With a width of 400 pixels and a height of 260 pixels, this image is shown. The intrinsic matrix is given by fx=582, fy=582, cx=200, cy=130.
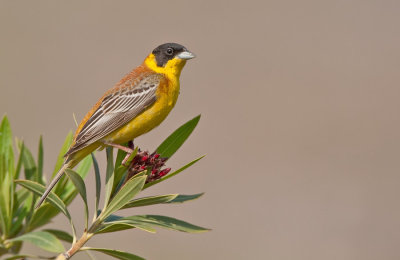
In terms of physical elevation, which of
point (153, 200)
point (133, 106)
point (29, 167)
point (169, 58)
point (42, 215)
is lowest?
point (42, 215)

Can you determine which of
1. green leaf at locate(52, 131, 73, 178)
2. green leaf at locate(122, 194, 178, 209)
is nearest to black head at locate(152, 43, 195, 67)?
green leaf at locate(52, 131, 73, 178)

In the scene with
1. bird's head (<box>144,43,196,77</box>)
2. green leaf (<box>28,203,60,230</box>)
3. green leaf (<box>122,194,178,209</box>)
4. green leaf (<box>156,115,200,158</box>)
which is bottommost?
green leaf (<box>28,203,60,230</box>)

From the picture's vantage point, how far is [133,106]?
4.34 meters

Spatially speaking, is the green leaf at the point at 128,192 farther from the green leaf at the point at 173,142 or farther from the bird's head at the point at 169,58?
the bird's head at the point at 169,58

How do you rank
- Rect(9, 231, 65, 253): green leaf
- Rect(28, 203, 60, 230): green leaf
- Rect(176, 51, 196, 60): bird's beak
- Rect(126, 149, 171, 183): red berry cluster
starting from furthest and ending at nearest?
Rect(176, 51, 196, 60): bird's beak < Rect(126, 149, 171, 183): red berry cluster < Rect(28, 203, 60, 230): green leaf < Rect(9, 231, 65, 253): green leaf

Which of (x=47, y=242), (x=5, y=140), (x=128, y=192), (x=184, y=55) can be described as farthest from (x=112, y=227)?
(x=184, y=55)

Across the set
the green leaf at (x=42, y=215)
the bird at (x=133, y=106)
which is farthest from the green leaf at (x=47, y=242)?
the bird at (x=133, y=106)

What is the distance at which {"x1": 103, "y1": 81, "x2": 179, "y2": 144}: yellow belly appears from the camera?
418cm

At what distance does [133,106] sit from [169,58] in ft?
2.84

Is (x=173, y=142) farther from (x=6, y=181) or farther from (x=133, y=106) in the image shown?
(x=133, y=106)

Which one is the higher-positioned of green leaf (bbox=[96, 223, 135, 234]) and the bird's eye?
the bird's eye

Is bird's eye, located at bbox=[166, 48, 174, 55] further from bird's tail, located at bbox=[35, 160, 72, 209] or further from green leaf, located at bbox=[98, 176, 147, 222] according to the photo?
green leaf, located at bbox=[98, 176, 147, 222]

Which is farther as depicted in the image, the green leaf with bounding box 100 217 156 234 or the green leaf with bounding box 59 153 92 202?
the green leaf with bounding box 59 153 92 202

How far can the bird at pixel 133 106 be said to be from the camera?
3.92 metres
